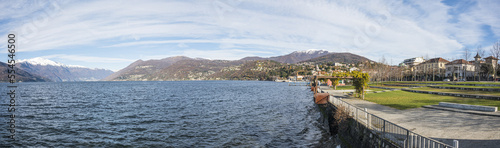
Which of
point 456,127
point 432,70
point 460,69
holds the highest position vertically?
point 460,69

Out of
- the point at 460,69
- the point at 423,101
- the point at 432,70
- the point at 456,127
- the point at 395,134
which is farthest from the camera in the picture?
the point at 432,70

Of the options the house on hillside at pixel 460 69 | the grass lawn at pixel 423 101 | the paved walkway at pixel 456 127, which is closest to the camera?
the paved walkway at pixel 456 127

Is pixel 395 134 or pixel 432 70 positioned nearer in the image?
pixel 395 134

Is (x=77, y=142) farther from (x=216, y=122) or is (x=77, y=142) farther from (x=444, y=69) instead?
(x=444, y=69)

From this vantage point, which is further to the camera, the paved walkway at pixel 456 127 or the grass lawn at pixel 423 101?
the grass lawn at pixel 423 101

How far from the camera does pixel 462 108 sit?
1773cm

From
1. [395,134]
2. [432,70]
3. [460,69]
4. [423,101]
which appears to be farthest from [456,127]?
[460,69]

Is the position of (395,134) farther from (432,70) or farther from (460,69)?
(460,69)

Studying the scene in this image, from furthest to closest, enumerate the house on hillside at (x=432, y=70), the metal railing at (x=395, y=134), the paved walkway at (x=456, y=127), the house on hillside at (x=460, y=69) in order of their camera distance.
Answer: the house on hillside at (x=432, y=70)
the house on hillside at (x=460, y=69)
the paved walkway at (x=456, y=127)
the metal railing at (x=395, y=134)

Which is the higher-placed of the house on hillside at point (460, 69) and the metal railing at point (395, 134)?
the house on hillside at point (460, 69)

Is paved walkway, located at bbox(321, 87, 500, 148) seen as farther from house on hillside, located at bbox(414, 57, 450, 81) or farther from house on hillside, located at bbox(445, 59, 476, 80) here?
house on hillside, located at bbox(445, 59, 476, 80)

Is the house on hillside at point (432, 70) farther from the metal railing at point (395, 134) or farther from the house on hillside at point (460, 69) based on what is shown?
the metal railing at point (395, 134)

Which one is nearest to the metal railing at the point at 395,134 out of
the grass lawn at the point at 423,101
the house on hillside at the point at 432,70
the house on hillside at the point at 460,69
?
the grass lawn at the point at 423,101

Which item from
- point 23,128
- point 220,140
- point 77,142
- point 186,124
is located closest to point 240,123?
point 186,124
